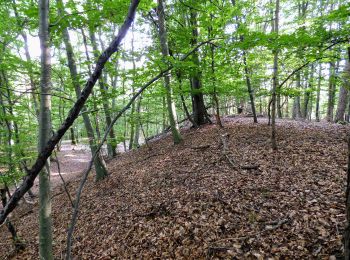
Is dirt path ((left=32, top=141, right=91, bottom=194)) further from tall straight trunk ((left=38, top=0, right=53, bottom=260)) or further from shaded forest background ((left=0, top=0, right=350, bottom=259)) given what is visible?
tall straight trunk ((left=38, top=0, right=53, bottom=260))

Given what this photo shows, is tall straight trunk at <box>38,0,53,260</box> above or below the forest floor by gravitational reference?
above

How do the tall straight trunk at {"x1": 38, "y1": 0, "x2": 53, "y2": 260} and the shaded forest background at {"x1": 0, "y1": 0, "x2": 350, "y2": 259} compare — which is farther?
the tall straight trunk at {"x1": 38, "y1": 0, "x2": 53, "y2": 260}

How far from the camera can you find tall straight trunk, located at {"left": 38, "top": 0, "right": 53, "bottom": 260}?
2.97m

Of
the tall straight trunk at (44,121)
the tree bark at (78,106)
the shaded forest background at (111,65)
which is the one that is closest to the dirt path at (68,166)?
the shaded forest background at (111,65)

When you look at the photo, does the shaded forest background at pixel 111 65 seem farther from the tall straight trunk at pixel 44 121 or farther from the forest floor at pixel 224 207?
the forest floor at pixel 224 207

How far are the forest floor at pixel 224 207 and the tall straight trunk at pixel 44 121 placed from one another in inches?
58.3

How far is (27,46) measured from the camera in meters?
13.6

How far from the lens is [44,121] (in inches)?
117

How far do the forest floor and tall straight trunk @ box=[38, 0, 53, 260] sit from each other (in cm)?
148

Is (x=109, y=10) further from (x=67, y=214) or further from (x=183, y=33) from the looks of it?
(x=67, y=214)

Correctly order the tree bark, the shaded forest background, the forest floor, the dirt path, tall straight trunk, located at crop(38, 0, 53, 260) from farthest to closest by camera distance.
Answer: the dirt path < the forest floor < tall straight trunk, located at crop(38, 0, 53, 260) < the shaded forest background < the tree bark

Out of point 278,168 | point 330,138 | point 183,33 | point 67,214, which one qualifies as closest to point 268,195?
point 278,168

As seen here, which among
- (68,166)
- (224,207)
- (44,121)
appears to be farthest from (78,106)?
(68,166)

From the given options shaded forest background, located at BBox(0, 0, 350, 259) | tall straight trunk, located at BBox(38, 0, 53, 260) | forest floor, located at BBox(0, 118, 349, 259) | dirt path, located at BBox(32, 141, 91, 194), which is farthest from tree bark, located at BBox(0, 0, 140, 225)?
dirt path, located at BBox(32, 141, 91, 194)
